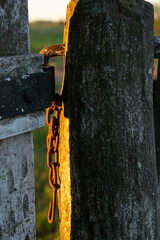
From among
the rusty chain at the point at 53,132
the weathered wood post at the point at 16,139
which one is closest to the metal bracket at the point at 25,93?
the weathered wood post at the point at 16,139

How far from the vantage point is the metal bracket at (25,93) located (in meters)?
1.15

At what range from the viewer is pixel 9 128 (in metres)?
1.20

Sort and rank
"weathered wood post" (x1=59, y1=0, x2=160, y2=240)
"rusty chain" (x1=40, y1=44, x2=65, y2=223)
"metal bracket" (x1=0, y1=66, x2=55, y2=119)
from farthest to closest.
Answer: "rusty chain" (x1=40, y1=44, x2=65, y2=223)
"weathered wood post" (x1=59, y1=0, x2=160, y2=240)
"metal bracket" (x1=0, y1=66, x2=55, y2=119)

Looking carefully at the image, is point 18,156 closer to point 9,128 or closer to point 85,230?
point 9,128

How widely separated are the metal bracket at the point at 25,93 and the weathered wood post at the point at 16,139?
0.02 meters

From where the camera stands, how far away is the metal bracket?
1.15 metres

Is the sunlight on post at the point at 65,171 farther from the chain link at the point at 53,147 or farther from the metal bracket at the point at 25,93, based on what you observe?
the metal bracket at the point at 25,93

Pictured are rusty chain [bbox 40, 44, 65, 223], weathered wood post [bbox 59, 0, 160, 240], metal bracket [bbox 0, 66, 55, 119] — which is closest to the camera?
metal bracket [bbox 0, 66, 55, 119]

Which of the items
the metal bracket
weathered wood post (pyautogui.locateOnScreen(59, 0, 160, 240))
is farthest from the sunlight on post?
the metal bracket

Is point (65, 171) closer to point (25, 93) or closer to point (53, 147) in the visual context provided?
point (53, 147)

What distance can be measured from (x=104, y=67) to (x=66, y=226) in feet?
2.43

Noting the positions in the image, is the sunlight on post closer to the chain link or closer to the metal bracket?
the chain link

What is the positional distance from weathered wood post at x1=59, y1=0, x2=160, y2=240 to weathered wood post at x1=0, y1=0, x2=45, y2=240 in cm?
17

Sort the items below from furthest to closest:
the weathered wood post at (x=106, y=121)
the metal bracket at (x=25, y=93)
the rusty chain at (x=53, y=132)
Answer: the rusty chain at (x=53, y=132)
the weathered wood post at (x=106, y=121)
the metal bracket at (x=25, y=93)
